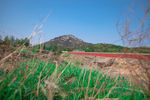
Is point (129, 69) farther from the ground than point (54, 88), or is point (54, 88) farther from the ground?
point (129, 69)

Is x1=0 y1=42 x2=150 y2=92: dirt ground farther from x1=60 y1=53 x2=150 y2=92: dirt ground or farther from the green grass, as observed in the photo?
the green grass

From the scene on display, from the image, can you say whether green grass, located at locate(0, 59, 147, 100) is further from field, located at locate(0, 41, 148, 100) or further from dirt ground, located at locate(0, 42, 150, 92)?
dirt ground, located at locate(0, 42, 150, 92)

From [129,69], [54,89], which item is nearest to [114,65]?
[129,69]

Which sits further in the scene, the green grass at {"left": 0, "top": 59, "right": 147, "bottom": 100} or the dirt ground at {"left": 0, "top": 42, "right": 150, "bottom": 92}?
the dirt ground at {"left": 0, "top": 42, "right": 150, "bottom": 92}

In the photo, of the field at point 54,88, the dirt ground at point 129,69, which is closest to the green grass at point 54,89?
the field at point 54,88

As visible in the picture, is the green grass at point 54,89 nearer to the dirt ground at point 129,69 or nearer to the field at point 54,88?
the field at point 54,88

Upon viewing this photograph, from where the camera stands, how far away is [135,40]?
63.1 inches

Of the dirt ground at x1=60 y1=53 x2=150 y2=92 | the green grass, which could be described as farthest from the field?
the dirt ground at x1=60 y1=53 x2=150 y2=92

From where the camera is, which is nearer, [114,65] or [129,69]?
[129,69]

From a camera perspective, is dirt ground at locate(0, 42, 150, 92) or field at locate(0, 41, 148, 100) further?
dirt ground at locate(0, 42, 150, 92)

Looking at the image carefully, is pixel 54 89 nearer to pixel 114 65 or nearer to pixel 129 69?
pixel 129 69

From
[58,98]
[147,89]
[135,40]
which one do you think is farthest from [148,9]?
[58,98]

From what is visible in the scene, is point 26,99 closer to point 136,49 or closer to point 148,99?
point 148,99

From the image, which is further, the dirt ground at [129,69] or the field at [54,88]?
the dirt ground at [129,69]
